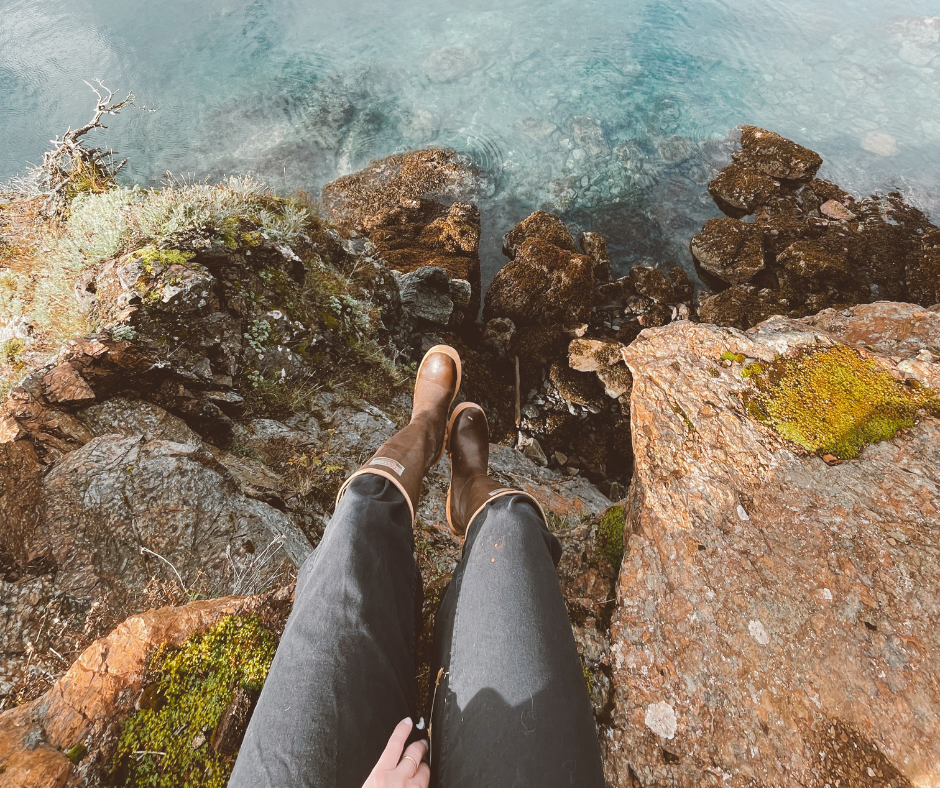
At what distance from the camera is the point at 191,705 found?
1.69m

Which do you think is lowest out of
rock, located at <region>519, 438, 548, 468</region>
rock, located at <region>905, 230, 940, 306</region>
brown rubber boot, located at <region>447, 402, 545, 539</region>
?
rock, located at <region>905, 230, 940, 306</region>

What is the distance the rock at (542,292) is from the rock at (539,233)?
686mm

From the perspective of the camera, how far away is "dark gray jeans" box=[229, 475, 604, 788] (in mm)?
1414

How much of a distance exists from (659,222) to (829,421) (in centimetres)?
623

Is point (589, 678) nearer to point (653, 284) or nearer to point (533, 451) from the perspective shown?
point (533, 451)

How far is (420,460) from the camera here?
2.74 m

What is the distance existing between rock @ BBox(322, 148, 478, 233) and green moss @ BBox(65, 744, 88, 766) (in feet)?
21.7

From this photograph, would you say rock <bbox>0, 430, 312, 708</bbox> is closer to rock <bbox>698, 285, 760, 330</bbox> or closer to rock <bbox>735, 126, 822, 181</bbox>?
rock <bbox>698, 285, 760, 330</bbox>

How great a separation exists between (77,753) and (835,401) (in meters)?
3.87

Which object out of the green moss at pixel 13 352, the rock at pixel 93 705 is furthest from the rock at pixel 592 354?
the green moss at pixel 13 352

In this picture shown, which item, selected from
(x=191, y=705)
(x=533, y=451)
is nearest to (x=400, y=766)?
(x=191, y=705)

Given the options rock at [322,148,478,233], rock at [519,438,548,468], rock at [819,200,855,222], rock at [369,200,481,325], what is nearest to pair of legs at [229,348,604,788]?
rock at [519,438,548,468]

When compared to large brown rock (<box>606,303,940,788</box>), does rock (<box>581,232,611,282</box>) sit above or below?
below

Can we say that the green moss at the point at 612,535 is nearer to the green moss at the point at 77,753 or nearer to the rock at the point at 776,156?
the green moss at the point at 77,753
